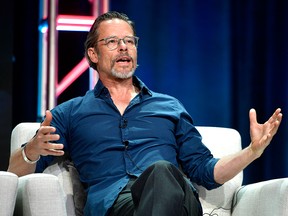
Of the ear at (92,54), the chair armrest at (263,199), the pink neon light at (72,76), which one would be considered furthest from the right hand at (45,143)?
the pink neon light at (72,76)

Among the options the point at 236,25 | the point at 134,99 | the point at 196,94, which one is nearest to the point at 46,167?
the point at 134,99

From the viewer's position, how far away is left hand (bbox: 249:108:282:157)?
205 centimetres

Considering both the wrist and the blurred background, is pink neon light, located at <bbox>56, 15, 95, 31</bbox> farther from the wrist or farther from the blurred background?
the wrist

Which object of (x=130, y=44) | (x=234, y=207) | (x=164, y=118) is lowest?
(x=234, y=207)

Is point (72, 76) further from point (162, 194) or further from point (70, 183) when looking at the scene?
point (162, 194)

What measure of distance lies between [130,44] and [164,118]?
349mm

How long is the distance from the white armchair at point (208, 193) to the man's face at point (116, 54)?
0.37m

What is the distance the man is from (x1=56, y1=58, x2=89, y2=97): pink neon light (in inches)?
35.7

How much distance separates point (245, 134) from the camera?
3.83 meters

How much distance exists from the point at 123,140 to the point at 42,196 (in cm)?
49

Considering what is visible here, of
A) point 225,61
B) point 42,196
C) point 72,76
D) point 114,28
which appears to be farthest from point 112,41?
point 225,61

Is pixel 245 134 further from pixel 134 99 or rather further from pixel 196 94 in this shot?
pixel 134 99

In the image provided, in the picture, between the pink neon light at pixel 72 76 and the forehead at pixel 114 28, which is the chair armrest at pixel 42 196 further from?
the pink neon light at pixel 72 76

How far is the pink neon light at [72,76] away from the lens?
350 centimetres
